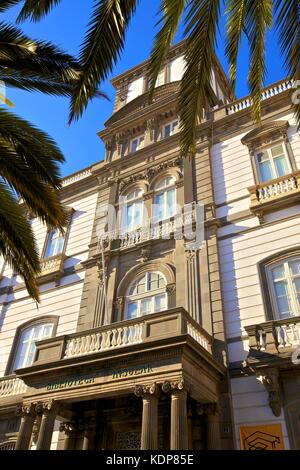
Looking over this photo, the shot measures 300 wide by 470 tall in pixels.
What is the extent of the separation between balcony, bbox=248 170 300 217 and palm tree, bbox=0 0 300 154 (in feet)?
22.2

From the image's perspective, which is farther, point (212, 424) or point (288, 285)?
point (288, 285)

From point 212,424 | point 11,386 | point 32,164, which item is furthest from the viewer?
point 11,386

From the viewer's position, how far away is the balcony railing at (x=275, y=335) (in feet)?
33.7

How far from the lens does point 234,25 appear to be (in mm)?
5930

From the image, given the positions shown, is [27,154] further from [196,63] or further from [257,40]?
[257,40]

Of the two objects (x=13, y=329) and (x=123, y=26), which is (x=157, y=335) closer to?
(x=123, y=26)

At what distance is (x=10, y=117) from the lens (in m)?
9.34

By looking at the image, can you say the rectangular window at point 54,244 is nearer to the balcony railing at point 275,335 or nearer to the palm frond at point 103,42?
the balcony railing at point 275,335

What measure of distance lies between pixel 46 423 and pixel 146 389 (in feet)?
10.0

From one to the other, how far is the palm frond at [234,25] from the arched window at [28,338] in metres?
12.5

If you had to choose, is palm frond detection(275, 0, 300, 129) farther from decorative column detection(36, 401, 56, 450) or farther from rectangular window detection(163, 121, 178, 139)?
rectangular window detection(163, 121, 178, 139)

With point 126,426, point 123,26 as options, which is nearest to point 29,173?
point 123,26

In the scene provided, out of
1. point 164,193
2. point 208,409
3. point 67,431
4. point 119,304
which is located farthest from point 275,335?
point 164,193

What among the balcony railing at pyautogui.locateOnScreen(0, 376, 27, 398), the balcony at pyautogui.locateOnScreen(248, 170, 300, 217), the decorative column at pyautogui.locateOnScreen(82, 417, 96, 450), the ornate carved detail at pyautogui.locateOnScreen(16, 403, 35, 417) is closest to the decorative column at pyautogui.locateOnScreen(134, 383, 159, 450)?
the ornate carved detail at pyautogui.locateOnScreen(16, 403, 35, 417)
